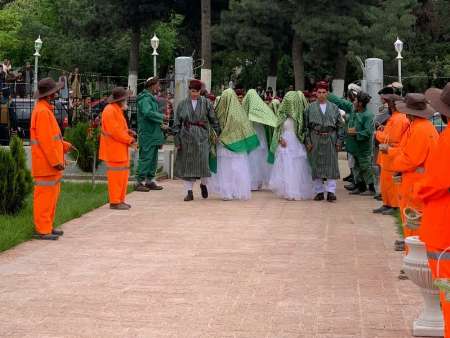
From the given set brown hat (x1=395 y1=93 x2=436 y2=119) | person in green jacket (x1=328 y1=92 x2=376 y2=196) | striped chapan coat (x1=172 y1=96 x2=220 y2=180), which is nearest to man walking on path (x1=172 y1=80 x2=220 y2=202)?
striped chapan coat (x1=172 y1=96 x2=220 y2=180)

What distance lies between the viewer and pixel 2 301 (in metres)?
6.91

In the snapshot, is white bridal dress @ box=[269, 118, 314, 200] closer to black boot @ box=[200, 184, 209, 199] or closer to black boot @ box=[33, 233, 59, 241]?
black boot @ box=[200, 184, 209, 199]

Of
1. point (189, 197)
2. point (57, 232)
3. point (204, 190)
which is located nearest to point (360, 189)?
point (204, 190)

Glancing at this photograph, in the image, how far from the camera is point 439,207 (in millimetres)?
4711

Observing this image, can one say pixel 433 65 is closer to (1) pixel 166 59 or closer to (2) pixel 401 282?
(1) pixel 166 59

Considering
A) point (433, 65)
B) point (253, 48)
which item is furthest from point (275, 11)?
point (433, 65)

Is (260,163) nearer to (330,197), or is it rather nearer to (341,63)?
(330,197)

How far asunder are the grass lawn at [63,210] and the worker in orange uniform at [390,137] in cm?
391

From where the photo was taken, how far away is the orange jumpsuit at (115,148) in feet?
40.0

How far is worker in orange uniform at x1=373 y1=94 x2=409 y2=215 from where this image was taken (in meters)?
9.56

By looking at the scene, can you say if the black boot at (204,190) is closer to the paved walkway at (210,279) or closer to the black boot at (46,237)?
the paved walkway at (210,279)

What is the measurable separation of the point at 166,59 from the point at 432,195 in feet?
125

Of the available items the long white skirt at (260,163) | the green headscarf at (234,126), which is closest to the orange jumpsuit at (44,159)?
the green headscarf at (234,126)

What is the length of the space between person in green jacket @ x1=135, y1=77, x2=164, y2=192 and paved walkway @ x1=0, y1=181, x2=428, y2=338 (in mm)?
2842
